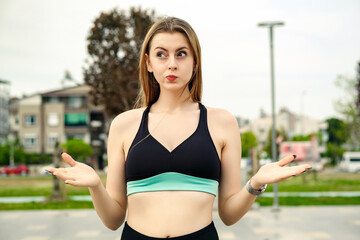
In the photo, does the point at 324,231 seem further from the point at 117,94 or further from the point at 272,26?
the point at 117,94

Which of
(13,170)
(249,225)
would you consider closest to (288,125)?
(13,170)

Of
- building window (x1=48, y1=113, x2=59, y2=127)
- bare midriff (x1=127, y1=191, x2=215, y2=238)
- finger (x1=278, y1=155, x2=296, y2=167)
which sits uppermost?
building window (x1=48, y1=113, x2=59, y2=127)

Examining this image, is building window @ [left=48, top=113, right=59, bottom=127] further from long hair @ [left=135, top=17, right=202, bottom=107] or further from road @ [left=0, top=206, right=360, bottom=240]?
long hair @ [left=135, top=17, right=202, bottom=107]

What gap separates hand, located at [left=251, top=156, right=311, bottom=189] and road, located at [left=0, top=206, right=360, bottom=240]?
6.47 m

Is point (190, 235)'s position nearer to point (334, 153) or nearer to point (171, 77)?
point (171, 77)

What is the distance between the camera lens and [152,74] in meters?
2.22

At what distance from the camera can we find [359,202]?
13.7 metres

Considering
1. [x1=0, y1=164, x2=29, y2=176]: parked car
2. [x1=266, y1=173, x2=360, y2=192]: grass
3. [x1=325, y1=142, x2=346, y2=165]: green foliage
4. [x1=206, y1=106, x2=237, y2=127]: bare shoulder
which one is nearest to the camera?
[x1=206, y1=106, x2=237, y2=127]: bare shoulder

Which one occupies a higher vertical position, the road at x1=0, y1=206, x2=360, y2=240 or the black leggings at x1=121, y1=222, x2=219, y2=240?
the black leggings at x1=121, y1=222, x2=219, y2=240

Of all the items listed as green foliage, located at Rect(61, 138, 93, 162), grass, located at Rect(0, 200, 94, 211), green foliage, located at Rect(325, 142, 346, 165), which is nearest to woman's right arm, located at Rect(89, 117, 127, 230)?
grass, located at Rect(0, 200, 94, 211)

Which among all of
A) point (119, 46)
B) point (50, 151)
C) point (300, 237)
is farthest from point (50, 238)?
point (50, 151)

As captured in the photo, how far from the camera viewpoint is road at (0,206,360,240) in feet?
27.5

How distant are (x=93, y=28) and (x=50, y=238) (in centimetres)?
1015

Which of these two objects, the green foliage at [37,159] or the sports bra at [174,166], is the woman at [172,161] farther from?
the green foliage at [37,159]
